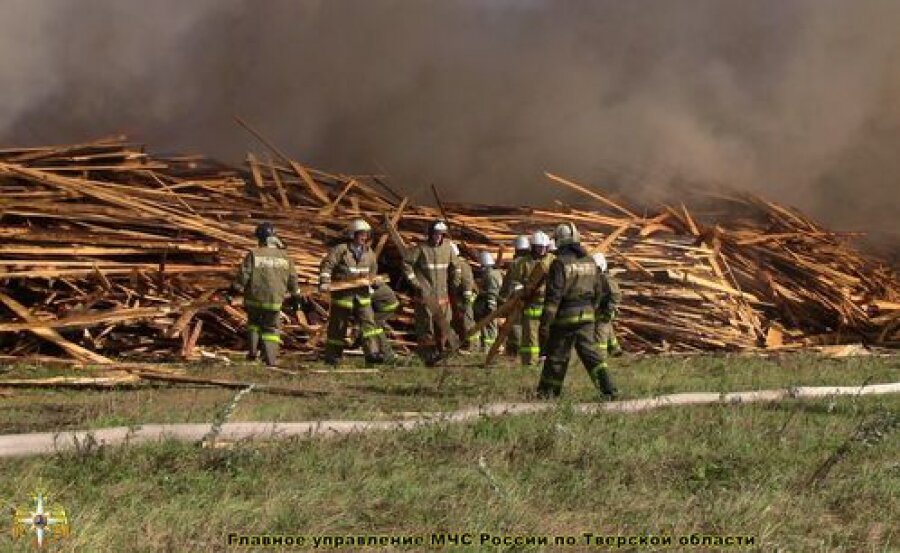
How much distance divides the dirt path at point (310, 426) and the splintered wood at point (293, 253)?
160 inches

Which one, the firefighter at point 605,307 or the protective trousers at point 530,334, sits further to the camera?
the protective trousers at point 530,334

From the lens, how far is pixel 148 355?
10.1m

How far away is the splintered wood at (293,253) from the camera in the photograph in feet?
32.9

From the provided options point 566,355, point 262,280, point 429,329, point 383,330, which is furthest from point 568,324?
point 429,329

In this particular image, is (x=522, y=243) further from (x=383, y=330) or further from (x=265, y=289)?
(x=265, y=289)

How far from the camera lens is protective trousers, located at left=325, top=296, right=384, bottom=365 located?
9750mm

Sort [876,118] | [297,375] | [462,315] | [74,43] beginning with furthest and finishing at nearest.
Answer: [876,118], [74,43], [462,315], [297,375]

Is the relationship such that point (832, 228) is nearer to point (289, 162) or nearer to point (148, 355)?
point (289, 162)

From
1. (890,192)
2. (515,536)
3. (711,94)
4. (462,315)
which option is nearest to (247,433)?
(515,536)

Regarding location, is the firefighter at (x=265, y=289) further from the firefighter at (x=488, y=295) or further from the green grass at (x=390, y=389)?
the firefighter at (x=488, y=295)

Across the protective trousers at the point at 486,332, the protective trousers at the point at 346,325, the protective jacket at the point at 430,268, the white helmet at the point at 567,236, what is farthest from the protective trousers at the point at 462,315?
the white helmet at the point at 567,236

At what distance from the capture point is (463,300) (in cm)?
1113

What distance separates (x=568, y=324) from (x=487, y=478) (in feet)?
9.67

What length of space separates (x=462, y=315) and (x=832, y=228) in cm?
661
